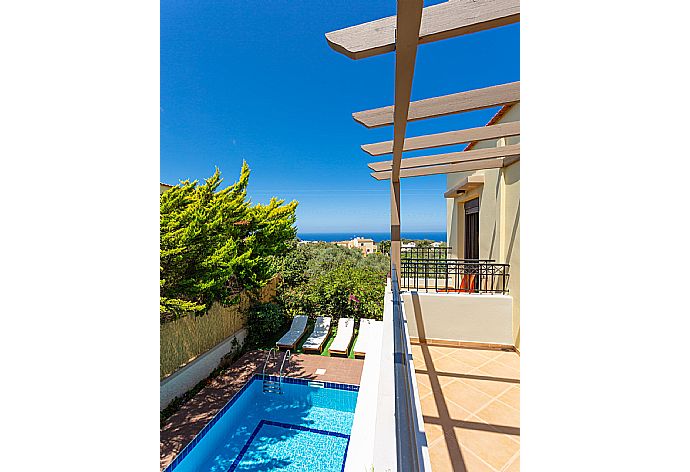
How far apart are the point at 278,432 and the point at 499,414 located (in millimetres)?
4306

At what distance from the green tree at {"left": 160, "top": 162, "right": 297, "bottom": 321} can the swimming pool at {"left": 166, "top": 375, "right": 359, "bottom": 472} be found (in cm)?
218

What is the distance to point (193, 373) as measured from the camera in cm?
698

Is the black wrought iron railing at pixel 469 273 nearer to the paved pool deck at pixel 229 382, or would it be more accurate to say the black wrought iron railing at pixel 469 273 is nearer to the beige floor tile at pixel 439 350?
the beige floor tile at pixel 439 350

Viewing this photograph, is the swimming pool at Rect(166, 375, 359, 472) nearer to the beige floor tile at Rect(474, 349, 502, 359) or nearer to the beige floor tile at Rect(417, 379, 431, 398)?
the beige floor tile at Rect(417, 379, 431, 398)

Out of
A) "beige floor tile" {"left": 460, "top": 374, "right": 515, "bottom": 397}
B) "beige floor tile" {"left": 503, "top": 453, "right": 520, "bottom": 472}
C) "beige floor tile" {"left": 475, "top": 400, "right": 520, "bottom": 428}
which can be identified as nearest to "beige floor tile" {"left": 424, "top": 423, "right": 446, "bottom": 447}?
"beige floor tile" {"left": 475, "top": 400, "right": 520, "bottom": 428}

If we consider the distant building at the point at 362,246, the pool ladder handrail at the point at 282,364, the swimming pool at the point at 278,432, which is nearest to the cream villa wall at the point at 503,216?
the swimming pool at the point at 278,432

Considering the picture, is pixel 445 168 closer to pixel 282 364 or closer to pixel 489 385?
pixel 489 385

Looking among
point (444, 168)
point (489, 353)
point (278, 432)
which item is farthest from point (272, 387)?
point (444, 168)
